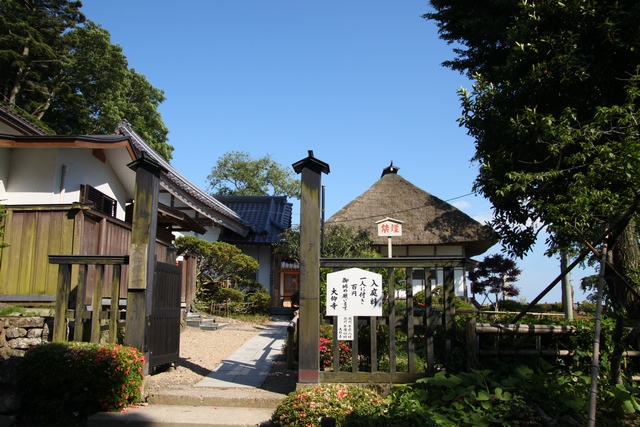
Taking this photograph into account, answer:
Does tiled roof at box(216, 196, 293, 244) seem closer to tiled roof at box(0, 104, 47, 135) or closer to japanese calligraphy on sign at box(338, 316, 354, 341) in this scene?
tiled roof at box(0, 104, 47, 135)

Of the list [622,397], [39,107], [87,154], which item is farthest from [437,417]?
[39,107]

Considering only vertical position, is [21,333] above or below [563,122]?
below

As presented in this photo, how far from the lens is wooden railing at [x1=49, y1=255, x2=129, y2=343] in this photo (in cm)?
703

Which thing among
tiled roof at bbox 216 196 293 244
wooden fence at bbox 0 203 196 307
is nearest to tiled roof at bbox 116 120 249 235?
tiled roof at bbox 216 196 293 244

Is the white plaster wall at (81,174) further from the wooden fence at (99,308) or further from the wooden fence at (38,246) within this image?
the wooden fence at (99,308)

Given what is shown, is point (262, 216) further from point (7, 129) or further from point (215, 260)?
point (7, 129)

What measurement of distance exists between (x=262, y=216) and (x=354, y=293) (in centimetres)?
2027

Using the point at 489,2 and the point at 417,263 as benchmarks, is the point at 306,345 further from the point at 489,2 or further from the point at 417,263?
the point at 489,2

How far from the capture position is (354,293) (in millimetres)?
6617

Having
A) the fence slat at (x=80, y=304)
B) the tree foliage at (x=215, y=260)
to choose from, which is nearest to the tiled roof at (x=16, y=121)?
the tree foliage at (x=215, y=260)

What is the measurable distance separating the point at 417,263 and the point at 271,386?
275cm

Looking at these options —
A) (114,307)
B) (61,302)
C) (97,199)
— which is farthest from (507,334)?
(97,199)

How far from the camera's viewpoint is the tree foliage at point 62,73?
2506cm

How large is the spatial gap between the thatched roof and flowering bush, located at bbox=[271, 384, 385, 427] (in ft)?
52.3
